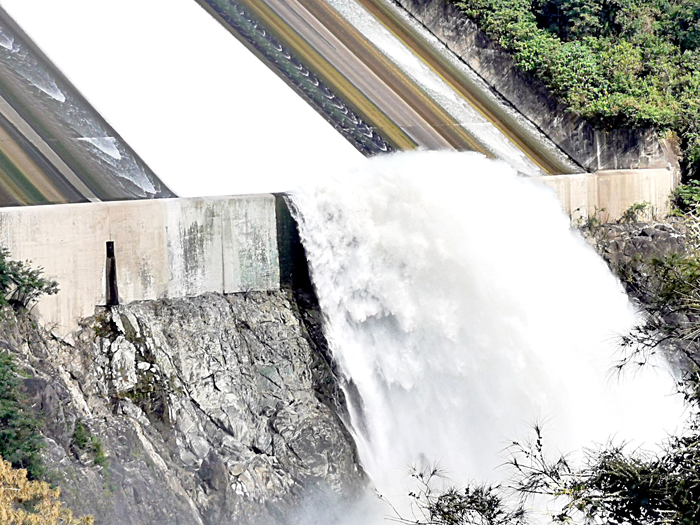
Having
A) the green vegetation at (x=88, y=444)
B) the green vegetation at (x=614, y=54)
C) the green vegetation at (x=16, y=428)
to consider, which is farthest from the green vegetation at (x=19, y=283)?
the green vegetation at (x=614, y=54)

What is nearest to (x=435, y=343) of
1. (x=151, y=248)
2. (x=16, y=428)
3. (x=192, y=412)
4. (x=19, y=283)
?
(x=192, y=412)

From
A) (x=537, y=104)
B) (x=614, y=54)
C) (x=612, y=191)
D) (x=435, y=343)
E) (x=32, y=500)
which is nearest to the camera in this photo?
(x=32, y=500)

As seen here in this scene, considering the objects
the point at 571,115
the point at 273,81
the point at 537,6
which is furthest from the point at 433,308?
the point at 537,6

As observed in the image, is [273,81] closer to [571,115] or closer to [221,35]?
[221,35]

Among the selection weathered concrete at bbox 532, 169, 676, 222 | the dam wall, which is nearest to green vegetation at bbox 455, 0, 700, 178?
weathered concrete at bbox 532, 169, 676, 222

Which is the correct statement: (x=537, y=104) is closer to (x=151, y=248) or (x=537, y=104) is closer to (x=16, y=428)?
(x=151, y=248)
